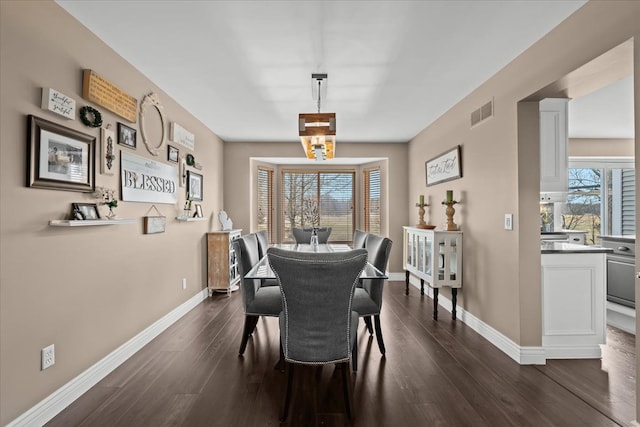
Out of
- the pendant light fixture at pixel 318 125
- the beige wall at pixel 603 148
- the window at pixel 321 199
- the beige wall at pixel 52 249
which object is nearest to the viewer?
the beige wall at pixel 52 249

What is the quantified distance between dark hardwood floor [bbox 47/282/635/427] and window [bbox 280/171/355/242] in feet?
12.3

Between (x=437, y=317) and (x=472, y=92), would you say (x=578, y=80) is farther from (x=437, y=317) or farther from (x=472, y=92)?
(x=437, y=317)

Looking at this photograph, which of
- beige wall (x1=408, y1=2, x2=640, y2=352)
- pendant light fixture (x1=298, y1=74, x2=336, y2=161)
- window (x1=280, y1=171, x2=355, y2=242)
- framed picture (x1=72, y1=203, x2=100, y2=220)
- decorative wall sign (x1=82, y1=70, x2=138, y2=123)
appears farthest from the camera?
window (x1=280, y1=171, x2=355, y2=242)

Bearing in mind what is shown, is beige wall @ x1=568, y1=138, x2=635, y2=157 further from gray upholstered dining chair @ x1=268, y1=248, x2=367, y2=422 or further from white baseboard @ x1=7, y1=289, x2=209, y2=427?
white baseboard @ x1=7, y1=289, x2=209, y2=427

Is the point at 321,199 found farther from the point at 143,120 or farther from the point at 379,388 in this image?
the point at 379,388

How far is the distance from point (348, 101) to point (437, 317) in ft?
8.90

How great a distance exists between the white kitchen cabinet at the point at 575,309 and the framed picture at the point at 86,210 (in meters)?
3.55

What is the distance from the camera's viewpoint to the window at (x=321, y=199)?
6801 millimetres

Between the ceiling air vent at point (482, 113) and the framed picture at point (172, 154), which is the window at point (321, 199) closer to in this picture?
the framed picture at point (172, 154)

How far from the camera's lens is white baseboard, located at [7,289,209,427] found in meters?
1.86

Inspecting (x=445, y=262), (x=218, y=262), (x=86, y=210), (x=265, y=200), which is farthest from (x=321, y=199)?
(x=86, y=210)

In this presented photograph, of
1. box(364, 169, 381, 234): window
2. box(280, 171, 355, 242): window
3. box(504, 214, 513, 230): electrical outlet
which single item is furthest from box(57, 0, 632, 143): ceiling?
box(280, 171, 355, 242): window

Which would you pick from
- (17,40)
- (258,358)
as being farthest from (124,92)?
(258,358)

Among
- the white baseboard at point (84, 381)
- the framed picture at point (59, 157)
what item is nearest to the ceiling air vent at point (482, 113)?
the framed picture at point (59, 157)
